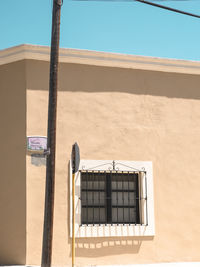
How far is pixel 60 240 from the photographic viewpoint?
11578 millimetres

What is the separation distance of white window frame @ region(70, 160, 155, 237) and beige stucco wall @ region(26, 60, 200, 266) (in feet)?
0.52

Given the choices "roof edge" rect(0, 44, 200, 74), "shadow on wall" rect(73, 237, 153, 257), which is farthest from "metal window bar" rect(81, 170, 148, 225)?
"roof edge" rect(0, 44, 200, 74)

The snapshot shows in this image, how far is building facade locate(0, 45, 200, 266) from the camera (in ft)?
38.2

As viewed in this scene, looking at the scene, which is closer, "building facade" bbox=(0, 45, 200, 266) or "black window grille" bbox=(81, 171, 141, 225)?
"building facade" bbox=(0, 45, 200, 266)

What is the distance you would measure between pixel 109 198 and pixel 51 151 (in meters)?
2.44

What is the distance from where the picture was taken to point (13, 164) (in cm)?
1180

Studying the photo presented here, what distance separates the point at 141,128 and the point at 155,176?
1.24 meters

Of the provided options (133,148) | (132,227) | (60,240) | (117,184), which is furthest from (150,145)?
(60,240)

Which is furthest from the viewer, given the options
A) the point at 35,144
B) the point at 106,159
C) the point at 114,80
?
the point at 114,80

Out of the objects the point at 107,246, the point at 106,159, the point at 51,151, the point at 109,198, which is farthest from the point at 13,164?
the point at 107,246

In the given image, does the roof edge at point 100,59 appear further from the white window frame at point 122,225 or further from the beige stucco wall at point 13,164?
the white window frame at point 122,225

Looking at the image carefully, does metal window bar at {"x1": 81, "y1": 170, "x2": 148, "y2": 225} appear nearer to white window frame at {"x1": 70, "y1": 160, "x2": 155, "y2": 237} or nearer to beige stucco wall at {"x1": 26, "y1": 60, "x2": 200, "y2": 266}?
white window frame at {"x1": 70, "y1": 160, "x2": 155, "y2": 237}

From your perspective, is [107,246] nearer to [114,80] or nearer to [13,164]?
[13,164]

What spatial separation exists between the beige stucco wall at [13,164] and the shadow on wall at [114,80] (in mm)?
426
